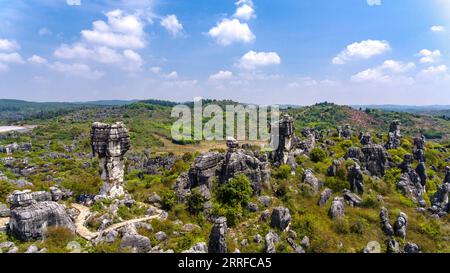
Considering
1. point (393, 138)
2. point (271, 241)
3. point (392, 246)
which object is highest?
point (393, 138)

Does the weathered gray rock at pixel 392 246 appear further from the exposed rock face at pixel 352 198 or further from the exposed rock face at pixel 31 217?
the exposed rock face at pixel 31 217

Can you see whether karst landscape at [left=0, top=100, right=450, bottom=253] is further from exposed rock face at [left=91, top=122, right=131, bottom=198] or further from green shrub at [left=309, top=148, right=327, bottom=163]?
green shrub at [left=309, top=148, right=327, bottom=163]

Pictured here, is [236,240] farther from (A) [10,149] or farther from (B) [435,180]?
(A) [10,149]

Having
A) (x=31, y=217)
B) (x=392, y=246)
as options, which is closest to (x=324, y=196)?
(x=392, y=246)

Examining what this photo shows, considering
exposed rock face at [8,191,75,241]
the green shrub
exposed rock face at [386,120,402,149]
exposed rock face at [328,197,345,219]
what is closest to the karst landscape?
exposed rock face at [8,191,75,241]

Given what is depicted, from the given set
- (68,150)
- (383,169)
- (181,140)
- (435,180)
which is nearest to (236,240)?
(383,169)

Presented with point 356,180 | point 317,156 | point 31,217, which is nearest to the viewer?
point 31,217

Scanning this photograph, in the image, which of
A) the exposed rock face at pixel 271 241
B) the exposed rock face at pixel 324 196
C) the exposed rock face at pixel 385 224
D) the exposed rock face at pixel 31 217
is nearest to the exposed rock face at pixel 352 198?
the exposed rock face at pixel 324 196

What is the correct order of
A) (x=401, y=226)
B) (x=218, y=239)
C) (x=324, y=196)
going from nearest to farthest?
(x=218, y=239), (x=401, y=226), (x=324, y=196)

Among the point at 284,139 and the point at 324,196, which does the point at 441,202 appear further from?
the point at 284,139
